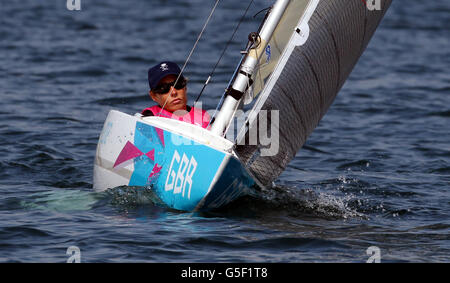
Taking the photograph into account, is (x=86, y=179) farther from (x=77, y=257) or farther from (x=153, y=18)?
(x=153, y=18)

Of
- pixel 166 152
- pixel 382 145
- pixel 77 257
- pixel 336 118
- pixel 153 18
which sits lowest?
pixel 77 257

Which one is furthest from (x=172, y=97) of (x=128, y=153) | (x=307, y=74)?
(x=307, y=74)

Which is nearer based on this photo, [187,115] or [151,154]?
[151,154]

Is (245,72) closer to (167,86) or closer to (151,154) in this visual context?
(167,86)

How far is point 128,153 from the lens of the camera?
5.87m

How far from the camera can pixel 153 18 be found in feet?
62.4

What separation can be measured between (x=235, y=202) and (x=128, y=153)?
0.87 m

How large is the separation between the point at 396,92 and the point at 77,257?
859cm

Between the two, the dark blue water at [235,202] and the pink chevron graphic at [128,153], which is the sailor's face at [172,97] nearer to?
the pink chevron graphic at [128,153]

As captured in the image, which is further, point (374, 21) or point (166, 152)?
point (374, 21)

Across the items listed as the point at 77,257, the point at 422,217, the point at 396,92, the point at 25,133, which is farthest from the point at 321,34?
the point at 396,92

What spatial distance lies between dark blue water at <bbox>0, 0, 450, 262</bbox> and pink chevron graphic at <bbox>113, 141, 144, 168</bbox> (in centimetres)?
25

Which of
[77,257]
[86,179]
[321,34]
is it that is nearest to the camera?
[77,257]

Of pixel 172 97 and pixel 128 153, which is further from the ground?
pixel 172 97
